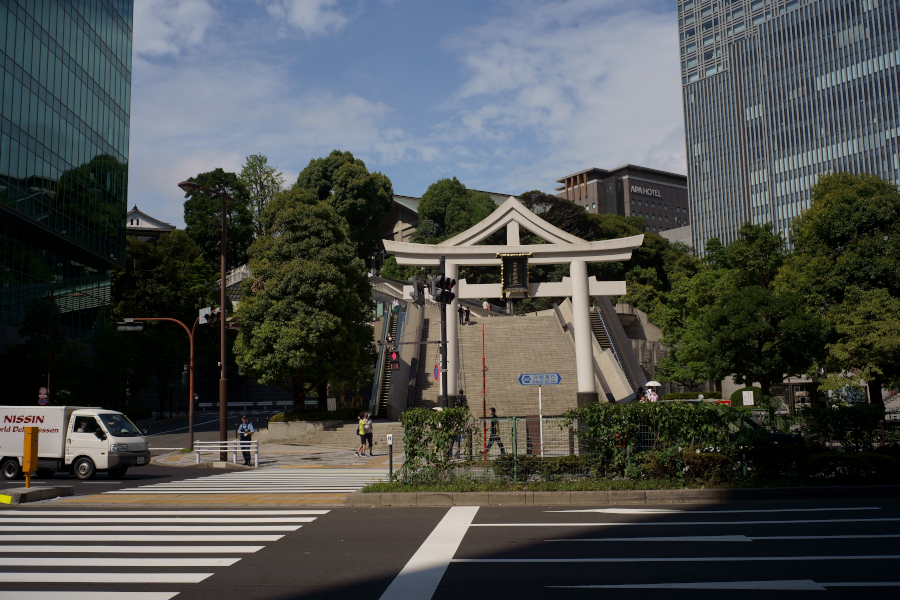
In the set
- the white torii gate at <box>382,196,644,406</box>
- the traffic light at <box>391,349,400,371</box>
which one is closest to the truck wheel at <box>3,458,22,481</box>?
the traffic light at <box>391,349,400,371</box>

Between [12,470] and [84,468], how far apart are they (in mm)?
2005

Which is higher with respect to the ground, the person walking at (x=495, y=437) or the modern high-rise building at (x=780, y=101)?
the modern high-rise building at (x=780, y=101)

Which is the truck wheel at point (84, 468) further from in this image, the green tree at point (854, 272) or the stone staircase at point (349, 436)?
the green tree at point (854, 272)

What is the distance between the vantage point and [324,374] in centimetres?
3180

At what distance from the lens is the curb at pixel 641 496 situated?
12.4 m

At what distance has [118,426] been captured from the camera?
19.7 meters

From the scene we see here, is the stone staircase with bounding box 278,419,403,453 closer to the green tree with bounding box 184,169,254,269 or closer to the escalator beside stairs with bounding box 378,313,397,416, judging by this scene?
the escalator beside stairs with bounding box 378,313,397,416

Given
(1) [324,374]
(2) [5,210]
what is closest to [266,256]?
(1) [324,374]

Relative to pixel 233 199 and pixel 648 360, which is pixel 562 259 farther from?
pixel 233 199

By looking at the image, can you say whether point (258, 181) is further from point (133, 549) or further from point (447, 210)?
point (133, 549)

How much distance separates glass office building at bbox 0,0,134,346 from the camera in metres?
35.5

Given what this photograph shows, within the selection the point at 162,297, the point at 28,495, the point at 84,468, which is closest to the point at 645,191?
the point at 162,297

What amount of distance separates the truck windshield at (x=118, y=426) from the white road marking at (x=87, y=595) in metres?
13.3

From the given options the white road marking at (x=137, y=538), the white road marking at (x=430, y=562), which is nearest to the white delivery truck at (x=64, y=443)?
the white road marking at (x=137, y=538)
